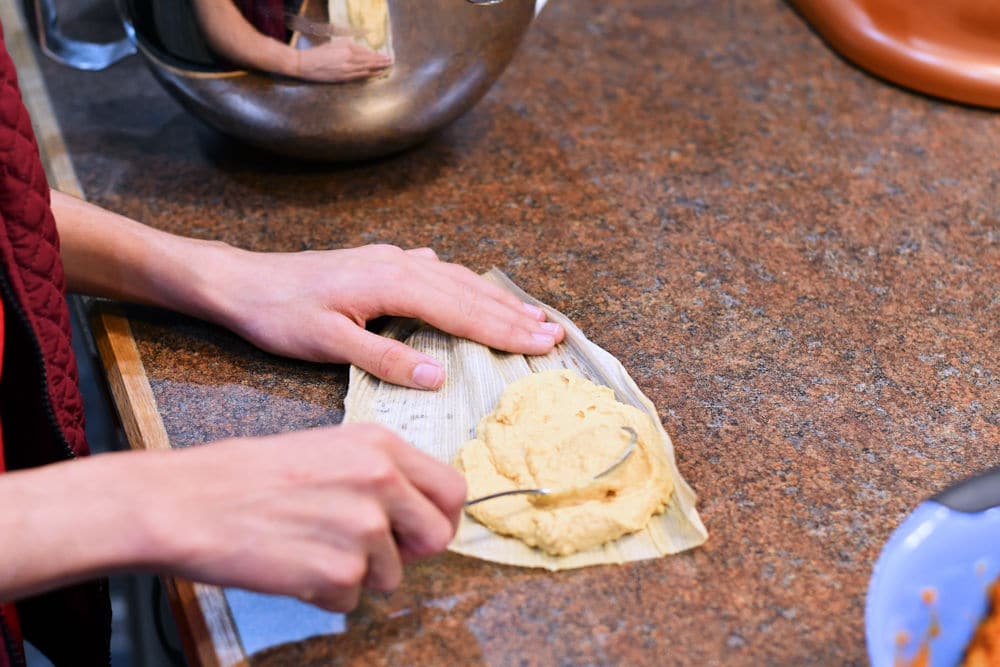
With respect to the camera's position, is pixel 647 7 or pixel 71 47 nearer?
pixel 71 47

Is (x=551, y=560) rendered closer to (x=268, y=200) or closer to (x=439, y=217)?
(x=439, y=217)

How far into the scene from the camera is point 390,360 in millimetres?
772

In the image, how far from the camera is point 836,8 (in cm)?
129

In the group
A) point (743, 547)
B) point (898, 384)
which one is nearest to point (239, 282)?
point (743, 547)

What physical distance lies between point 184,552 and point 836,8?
3.86 feet

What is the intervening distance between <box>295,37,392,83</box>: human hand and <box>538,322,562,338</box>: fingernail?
0.30 metres

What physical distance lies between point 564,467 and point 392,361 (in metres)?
0.18

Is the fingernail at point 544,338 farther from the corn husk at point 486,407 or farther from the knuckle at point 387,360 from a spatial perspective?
the knuckle at point 387,360

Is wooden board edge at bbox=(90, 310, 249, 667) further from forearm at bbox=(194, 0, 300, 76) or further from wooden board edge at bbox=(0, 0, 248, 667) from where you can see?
forearm at bbox=(194, 0, 300, 76)

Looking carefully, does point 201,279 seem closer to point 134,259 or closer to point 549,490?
point 134,259

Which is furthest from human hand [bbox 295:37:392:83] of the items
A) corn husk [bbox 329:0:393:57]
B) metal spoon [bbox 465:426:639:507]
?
metal spoon [bbox 465:426:639:507]

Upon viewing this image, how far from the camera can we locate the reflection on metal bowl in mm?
881

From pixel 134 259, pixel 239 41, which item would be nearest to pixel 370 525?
pixel 134 259

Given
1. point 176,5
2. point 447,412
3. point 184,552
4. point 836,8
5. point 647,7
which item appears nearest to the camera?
point 184,552
